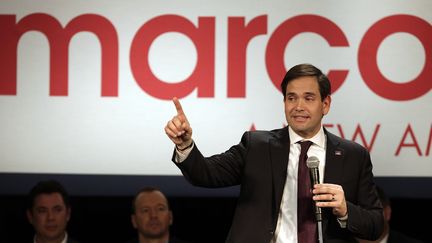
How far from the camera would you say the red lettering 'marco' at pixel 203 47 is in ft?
14.4

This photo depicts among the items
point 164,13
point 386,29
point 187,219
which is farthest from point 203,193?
point 386,29

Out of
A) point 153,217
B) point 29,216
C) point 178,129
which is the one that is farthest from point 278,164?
point 29,216

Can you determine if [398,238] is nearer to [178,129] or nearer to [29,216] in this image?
[29,216]

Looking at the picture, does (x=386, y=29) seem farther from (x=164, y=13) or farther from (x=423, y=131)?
(x=164, y=13)

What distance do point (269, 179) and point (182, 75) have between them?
1.97 metres

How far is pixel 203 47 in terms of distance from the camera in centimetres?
448

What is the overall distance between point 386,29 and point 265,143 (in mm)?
2043

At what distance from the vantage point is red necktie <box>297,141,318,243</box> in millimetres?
2521

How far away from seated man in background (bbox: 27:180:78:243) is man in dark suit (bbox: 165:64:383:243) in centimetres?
195

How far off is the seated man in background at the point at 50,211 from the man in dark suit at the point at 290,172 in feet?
6.40

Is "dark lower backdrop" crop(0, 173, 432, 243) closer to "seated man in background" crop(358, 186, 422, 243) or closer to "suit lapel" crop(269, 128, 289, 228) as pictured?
"seated man in background" crop(358, 186, 422, 243)

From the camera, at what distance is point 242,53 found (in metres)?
4.44

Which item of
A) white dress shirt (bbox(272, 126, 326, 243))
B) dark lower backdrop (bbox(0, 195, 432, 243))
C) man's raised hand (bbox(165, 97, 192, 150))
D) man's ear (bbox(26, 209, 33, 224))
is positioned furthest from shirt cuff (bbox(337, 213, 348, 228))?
man's ear (bbox(26, 209, 33, 224))

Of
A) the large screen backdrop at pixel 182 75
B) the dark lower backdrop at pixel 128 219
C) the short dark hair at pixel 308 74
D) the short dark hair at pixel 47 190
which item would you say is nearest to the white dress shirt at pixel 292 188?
the short dark hair at pixel 308 74
